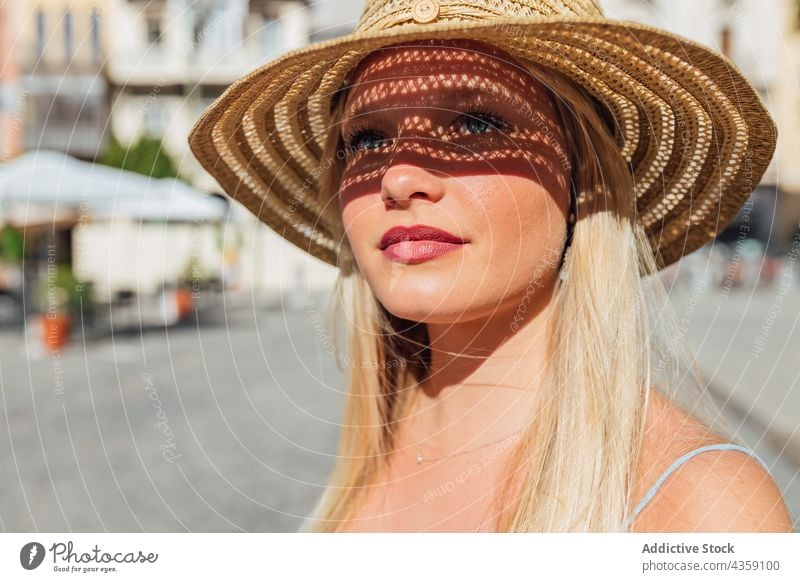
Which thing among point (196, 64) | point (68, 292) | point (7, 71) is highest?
point (7, 71)

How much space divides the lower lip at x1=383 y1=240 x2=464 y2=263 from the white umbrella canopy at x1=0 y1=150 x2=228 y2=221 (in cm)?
614

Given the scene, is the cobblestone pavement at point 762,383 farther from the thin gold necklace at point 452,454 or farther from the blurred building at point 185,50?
the blurred building at point 185,50

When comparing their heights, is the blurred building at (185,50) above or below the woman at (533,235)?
above

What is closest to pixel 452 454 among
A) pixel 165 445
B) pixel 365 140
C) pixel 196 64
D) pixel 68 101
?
pixel 365 140

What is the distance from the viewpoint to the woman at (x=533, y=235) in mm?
874

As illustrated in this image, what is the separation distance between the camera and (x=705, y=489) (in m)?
0.81

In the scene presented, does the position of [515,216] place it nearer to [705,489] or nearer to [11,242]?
[705,489]

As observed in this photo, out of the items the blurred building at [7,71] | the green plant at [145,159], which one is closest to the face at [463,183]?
the green plant at [145,159]

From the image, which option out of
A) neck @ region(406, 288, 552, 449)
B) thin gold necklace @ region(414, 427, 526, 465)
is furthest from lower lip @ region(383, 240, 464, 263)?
thin gold necklace @ region(414, 427, 526, 465)

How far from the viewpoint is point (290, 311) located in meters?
13.2

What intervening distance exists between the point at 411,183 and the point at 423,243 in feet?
0.23

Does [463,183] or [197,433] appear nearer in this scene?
[463,183]
